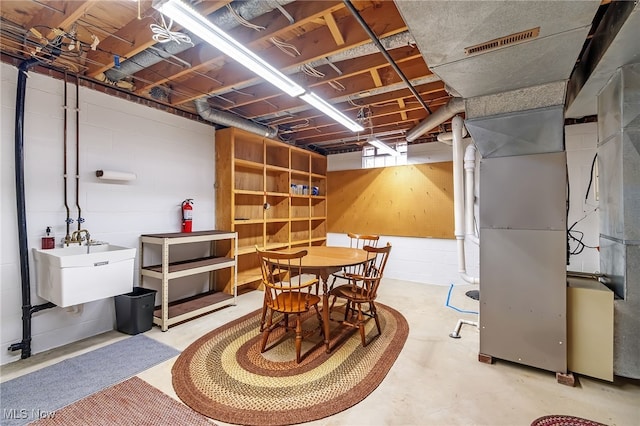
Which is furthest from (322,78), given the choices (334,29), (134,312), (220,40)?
(134,312)

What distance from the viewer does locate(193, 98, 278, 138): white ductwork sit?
11.8 feet

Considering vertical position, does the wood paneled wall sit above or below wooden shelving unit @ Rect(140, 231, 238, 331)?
above

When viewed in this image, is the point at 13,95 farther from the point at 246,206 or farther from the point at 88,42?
the point at 246,206

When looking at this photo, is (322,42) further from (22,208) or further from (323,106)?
(22,208)

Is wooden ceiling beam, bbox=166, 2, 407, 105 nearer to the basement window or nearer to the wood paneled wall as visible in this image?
the basement window

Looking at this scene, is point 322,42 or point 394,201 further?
point 394,201

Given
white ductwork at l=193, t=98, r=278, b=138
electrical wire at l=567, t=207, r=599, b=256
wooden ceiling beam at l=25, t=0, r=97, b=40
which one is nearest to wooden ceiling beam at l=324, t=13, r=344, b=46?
wooden ceiling beam at l=25, t=0, r=97, b=40

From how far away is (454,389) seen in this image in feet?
7.07

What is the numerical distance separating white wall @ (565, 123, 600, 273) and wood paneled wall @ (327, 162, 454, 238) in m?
1.62

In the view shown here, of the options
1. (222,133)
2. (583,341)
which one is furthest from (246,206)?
(583,341)

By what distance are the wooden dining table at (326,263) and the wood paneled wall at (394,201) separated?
2.25 m

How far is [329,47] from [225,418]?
2841 millimetres

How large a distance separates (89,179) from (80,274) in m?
1.12

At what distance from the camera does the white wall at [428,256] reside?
5.04 metres
